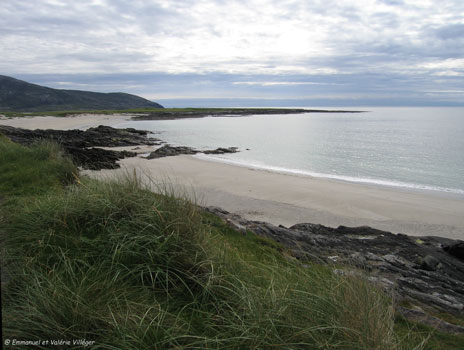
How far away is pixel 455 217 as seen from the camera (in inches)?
528

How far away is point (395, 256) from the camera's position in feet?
27.3

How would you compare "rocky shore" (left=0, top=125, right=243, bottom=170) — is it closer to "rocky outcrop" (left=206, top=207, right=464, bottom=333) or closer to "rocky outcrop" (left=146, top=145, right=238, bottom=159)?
"rocky outcrop" (left=146, top=145, right=238, bottom=159)

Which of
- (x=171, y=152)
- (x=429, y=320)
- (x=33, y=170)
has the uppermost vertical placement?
(x=33, y=170)

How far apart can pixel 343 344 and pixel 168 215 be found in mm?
2688

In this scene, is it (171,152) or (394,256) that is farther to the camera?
(171,152)

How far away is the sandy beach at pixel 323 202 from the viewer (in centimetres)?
1209

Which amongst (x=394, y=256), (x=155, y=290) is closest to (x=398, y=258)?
(x=394, y=256)

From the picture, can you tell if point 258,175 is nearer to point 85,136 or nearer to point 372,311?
point 372,311

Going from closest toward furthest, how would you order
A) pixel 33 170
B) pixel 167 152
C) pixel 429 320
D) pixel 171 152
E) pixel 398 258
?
pixel 429 320, pixel 398 258, pixel 33 170, pixel 167 152, pixel 171 152

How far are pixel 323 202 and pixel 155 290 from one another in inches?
475

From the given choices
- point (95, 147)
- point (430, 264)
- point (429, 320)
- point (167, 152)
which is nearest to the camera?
point (429, 320)

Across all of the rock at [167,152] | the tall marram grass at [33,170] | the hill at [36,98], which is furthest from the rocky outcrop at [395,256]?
the hill at [36,98]

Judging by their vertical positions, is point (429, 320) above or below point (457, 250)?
above

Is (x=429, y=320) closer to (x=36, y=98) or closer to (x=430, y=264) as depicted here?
(x=430, y=264)
